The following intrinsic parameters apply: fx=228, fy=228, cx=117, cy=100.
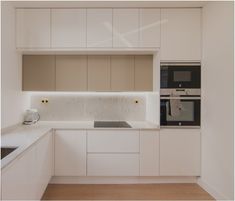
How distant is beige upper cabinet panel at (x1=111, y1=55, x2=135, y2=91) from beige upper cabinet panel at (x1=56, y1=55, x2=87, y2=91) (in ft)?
1.51

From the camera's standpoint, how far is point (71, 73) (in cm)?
339

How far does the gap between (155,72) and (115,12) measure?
1.01m

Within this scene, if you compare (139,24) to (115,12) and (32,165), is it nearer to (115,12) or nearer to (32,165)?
(115,12)

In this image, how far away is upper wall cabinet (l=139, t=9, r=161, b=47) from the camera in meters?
3.14

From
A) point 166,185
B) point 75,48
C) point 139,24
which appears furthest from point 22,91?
point 166,185

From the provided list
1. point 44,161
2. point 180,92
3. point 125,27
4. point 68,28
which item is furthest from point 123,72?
point 44,161

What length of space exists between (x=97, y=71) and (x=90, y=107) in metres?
0.65

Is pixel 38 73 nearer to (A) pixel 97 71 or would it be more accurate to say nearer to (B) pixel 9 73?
(B) pixel 9 73

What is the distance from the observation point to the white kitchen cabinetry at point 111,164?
3.09m

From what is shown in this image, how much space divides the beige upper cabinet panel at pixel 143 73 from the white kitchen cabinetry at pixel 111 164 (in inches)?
40.0

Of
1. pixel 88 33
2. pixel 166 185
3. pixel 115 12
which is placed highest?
pixel 115 12

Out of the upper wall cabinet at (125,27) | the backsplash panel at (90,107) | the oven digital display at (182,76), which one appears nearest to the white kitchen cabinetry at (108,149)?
the backsplash panel at (90,107)

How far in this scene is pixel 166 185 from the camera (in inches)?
123

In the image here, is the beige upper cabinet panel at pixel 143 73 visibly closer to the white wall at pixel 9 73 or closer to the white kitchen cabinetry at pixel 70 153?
the white kitchen cabinetry at pixel 70 153
